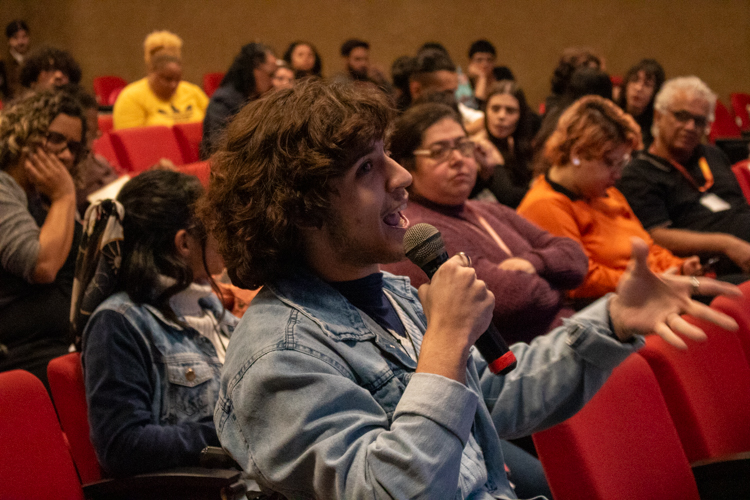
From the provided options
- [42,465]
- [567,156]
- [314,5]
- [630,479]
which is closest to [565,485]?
[630,479]

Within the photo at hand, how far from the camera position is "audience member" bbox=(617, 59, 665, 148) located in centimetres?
532

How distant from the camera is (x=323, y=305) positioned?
1040mm

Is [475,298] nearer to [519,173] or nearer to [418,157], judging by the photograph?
[418,157]

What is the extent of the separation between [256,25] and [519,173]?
5598 millimetres

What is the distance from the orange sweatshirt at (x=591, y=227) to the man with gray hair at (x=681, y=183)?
18.7 inches

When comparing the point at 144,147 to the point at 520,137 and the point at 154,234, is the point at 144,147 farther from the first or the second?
the point at 154,234

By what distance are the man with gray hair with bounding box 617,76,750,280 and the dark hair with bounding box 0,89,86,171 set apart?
99.3 inches

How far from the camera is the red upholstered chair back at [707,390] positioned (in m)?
1.66

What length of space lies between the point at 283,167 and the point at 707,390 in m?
1.29

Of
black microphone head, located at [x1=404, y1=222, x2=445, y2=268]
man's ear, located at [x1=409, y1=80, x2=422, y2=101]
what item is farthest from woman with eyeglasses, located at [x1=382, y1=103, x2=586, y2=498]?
man's ear, located at [x1=409, y1=80, x2=422, y2=101]

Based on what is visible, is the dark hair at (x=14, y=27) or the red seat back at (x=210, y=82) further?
the red seat back at (x=210, y=82)

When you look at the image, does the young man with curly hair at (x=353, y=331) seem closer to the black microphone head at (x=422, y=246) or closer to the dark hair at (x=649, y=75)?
the black microphone head at (x=422, y=246)

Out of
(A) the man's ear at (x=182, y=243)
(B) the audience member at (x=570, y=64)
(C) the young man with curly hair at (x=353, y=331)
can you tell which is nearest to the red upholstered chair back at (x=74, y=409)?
(A) the man's ear at (x=182, y=243)

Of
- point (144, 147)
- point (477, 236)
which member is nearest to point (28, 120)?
point (477, 236)
